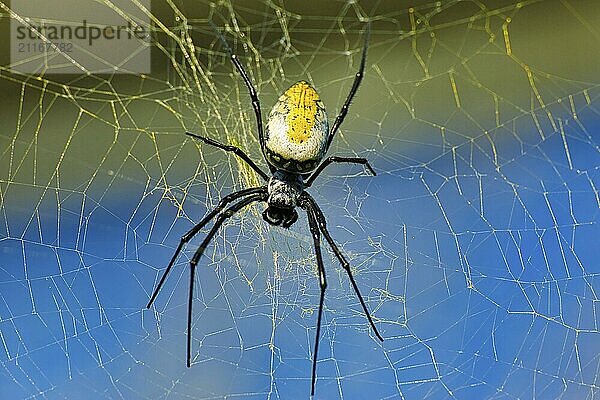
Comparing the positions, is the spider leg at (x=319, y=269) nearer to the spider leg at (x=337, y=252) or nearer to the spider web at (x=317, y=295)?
the spider leg at (x=337, y=252)

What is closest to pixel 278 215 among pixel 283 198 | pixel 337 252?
pixel 283 198

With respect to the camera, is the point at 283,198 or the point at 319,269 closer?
the point at 319,269

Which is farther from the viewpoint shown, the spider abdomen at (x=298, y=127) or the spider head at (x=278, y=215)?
the spider head at (x=278, y=215)

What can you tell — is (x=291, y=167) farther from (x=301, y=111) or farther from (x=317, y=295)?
(x=317, y=295)

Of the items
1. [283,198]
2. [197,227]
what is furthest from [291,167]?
[197,227]

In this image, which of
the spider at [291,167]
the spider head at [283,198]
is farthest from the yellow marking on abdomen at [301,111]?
the spider head at [283,198]

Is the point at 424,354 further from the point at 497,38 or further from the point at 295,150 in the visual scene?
the point at 497,38

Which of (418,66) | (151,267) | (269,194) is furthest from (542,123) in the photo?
(151,267)

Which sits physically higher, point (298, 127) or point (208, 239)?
point (298, 127)
